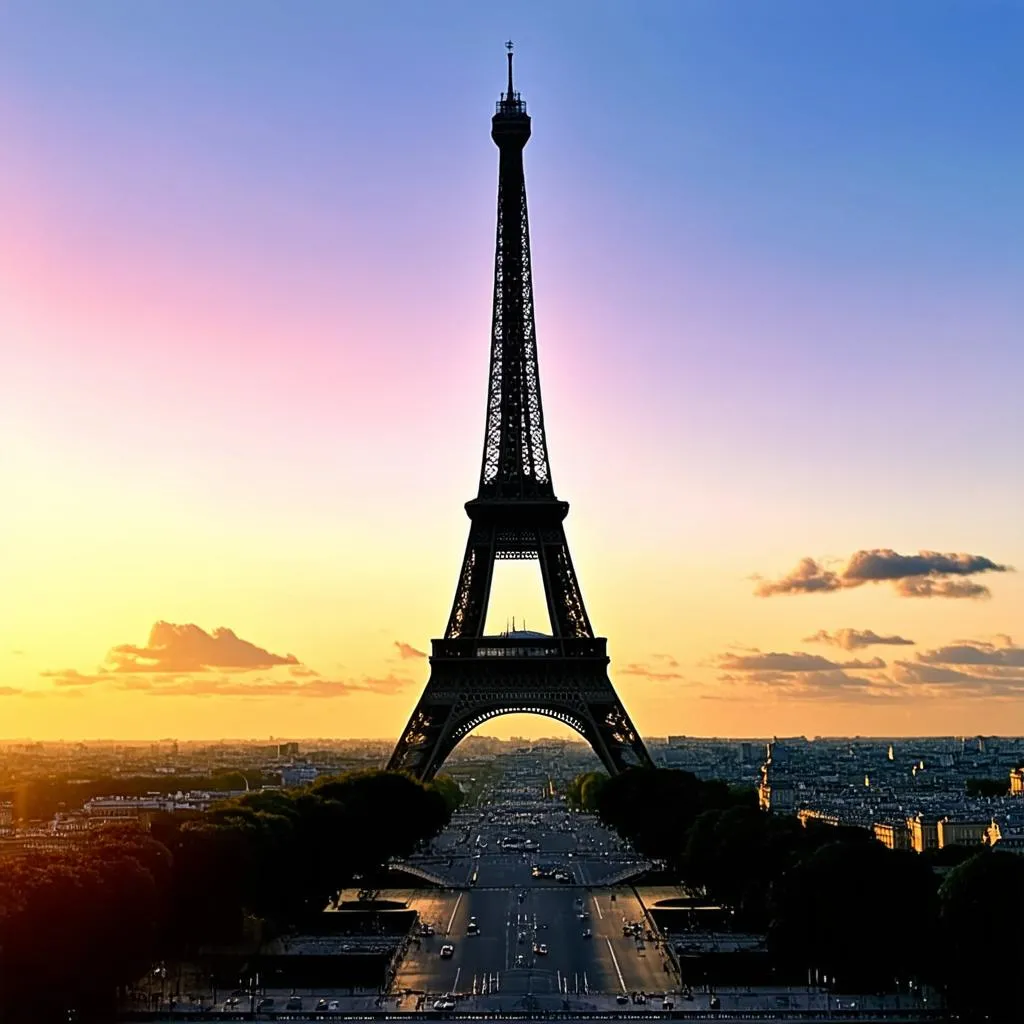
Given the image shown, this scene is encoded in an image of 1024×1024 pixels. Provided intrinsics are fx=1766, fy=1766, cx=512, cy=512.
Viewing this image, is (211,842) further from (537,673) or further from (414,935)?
(537,673)

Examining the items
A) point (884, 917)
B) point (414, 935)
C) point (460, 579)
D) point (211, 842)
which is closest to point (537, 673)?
point (460, 579)

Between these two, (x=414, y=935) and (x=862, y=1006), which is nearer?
(x=862, y=1006)

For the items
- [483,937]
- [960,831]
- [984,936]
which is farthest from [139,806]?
[984,936]

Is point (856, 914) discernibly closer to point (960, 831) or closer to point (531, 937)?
point (531, 937)

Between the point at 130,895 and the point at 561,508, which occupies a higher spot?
the point at 561,508

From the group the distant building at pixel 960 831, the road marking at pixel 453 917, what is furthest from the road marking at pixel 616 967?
the distant building at pixel 960 831

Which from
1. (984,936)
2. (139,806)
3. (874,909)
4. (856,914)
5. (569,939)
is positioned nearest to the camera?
(984,936)
